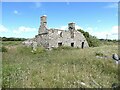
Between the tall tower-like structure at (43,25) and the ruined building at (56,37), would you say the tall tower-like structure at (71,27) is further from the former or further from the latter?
the tall tower-like structure at (43,25)

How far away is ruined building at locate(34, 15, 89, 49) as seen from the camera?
30891 mm

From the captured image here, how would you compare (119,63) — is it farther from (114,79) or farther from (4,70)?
(4,70)

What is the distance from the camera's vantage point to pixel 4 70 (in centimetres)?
975

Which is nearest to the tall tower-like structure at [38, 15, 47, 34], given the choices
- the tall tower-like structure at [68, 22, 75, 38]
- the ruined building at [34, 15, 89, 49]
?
the ruined building at [34, 15, 89, 49]

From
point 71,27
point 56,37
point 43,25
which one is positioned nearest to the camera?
point 56,37

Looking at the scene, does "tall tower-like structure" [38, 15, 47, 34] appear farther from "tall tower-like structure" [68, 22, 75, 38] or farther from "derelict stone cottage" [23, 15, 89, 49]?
"tall tower-like structure" [68, 22, 75, 38]

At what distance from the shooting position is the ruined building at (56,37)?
30.9 meters

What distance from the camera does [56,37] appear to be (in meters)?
31.6

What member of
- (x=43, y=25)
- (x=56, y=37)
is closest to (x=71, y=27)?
(x=56, y=37)

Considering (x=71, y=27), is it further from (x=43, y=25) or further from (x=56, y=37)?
(x=43, y=25)

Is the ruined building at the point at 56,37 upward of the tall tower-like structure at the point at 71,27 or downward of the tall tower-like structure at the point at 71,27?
downward

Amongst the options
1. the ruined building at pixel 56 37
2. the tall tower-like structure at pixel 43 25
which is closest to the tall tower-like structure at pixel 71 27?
the ruined building at pixel 56 37

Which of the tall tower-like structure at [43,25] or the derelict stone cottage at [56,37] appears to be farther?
the tall tower-like structure at [43,25]

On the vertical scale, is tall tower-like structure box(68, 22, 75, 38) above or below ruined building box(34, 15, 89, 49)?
above
